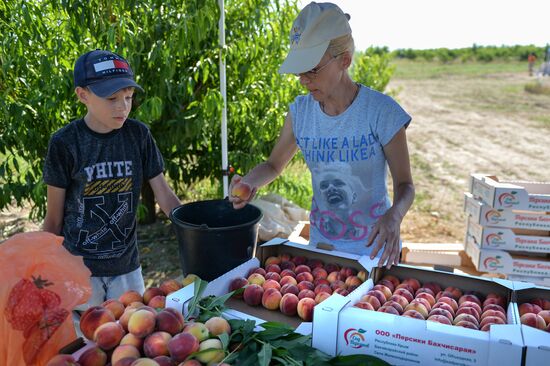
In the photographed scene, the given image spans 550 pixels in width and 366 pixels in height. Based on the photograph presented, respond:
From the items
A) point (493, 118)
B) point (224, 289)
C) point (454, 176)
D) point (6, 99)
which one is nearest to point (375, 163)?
point (224, 289)

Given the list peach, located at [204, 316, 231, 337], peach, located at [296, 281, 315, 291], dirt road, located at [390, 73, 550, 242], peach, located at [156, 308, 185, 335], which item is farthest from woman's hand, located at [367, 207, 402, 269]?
dirt road, located at [390, 73, 550, 242]

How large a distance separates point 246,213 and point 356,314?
83cm

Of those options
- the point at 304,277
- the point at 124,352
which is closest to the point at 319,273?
the point at 304,277

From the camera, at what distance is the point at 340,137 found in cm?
193

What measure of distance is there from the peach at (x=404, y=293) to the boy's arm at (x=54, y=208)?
136 cm

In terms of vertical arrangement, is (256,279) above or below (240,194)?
below

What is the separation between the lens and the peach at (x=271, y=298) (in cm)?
155

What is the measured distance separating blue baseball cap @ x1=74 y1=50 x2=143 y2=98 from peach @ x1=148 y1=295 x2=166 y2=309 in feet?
2.73

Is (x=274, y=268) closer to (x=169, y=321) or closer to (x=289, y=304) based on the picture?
(x=289, y=304)

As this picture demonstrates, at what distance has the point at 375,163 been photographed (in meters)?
1.93

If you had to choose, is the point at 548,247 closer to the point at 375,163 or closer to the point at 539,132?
the point at 375,163

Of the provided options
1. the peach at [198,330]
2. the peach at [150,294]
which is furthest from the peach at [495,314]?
the peach at [150,294]

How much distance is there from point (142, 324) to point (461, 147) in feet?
40.6

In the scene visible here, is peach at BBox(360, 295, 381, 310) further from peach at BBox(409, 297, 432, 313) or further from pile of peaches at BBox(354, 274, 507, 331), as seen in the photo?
peach at BBox(409, 297, 432, 313)
